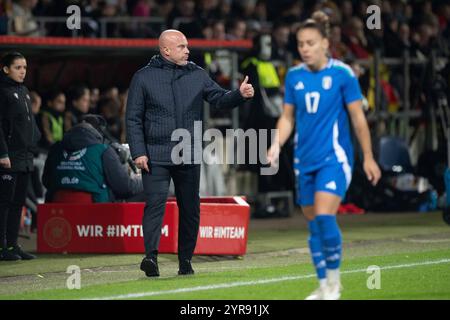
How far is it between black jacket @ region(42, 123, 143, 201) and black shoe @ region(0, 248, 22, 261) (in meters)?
1.46

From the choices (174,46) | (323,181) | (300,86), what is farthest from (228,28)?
(323,181)

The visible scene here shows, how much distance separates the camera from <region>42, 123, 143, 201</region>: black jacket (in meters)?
14.7

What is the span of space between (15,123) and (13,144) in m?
0.23

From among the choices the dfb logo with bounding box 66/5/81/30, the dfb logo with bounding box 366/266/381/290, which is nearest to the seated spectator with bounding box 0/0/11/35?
the dfb logo with bounding box 66/5/81/30

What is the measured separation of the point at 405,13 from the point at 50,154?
1268 cm

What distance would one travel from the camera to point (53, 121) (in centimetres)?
1844

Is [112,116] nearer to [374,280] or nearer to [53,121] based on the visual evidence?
[53,121]

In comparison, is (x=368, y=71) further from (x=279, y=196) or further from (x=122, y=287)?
(x=122, y=287)

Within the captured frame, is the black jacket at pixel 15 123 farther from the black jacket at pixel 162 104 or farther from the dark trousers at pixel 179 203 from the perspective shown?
the dark trousers at pixel 179 203

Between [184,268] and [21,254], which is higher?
[184,268]

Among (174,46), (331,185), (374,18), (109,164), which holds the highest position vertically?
(374,18)

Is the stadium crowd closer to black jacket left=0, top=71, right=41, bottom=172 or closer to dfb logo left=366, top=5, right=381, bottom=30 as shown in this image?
dfb logo left=366, top=5, right=381, bottom=30

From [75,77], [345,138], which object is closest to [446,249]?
[345,138]

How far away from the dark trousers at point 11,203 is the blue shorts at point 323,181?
5051 mm
